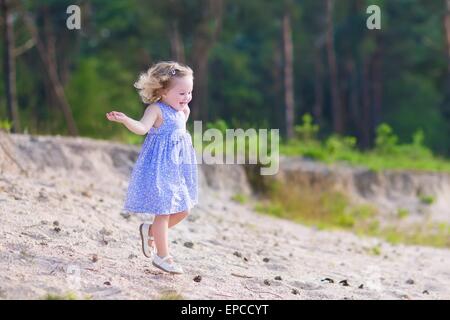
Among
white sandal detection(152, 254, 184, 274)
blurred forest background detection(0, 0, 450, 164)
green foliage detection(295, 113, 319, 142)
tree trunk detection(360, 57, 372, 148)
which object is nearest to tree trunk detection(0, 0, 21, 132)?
green foliage detection(295, 113, 319, 142)

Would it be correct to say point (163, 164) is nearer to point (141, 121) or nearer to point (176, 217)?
point (141, 121)

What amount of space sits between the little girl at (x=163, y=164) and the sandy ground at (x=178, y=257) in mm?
273

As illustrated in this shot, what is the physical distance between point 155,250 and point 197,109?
27.4 metres

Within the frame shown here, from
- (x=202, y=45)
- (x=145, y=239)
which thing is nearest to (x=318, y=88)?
(x=202, y=45)

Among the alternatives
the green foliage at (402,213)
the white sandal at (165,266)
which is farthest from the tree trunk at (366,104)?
the white sandal at (165,266)

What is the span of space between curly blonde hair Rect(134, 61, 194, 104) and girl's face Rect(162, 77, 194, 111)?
1.2 inches

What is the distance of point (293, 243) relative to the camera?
9539 mm

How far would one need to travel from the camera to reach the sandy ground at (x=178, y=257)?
558 cm

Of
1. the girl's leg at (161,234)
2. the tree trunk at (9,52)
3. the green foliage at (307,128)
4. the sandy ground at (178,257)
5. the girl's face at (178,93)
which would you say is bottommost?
the sandy ground at (178,257)

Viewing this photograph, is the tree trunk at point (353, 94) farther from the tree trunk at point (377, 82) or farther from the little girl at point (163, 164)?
the little girl at point (163, 164)

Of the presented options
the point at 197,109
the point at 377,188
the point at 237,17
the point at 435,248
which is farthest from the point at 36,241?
the point at 237,17

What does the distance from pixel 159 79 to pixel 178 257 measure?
161cm
